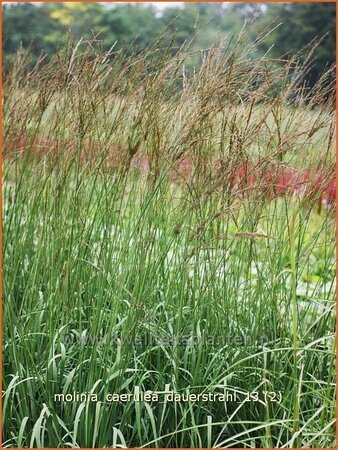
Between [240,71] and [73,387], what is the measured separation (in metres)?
1.40

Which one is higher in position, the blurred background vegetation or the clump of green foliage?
the blurred background vegetation

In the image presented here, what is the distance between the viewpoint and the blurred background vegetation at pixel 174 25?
3.03m

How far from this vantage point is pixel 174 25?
134 inches

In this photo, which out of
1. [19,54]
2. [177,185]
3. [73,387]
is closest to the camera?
[73,387]

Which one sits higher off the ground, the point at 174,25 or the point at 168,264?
the point at 174,25

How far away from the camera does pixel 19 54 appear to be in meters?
3.26

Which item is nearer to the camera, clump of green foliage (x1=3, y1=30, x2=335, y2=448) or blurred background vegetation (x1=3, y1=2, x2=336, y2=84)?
clump of green foliage (x1=3, y1=30, x2=335, y2=448)

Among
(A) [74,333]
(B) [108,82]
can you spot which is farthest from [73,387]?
(B) [108,82]

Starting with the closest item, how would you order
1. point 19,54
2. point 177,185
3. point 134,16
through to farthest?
point 177,185
point 19,54
point 134,16

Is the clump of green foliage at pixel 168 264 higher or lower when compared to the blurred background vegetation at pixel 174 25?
lower

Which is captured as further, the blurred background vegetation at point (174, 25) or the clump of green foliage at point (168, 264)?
the blurred background vegetation at point (174, 25)

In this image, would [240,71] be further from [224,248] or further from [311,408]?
[311,408]

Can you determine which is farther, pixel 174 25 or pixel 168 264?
pixel 174 25

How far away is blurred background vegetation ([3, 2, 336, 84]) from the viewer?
3029 millimetres
